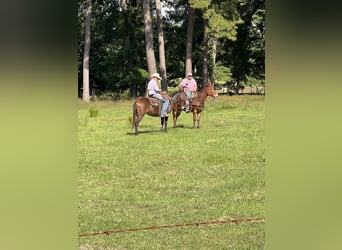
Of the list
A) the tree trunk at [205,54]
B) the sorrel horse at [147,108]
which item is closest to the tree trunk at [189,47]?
the tree trunk at [205,54]

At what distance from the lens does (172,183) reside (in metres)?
Answer: 6.95

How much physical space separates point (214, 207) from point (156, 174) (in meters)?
2.07

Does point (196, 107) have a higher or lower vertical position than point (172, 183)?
higher

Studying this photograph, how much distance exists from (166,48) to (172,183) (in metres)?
18.7

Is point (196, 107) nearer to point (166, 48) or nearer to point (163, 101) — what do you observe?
point (163, 101)

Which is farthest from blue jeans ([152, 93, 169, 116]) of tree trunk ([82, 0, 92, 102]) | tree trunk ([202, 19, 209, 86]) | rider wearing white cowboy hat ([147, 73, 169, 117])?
tree trunk ([202, 19, 209, 86])

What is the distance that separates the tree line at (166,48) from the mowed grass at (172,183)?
31.0 ft

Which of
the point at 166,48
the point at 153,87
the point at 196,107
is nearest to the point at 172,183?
the point at 153,87

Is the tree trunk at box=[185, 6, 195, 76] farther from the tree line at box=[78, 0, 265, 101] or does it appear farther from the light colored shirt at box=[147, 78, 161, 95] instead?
the light colored shirt at box=[147, 78, 161, 95]

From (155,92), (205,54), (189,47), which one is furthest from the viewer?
(205,54)

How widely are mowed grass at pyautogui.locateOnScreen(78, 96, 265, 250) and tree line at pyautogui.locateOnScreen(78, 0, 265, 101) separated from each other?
31.0 feet
